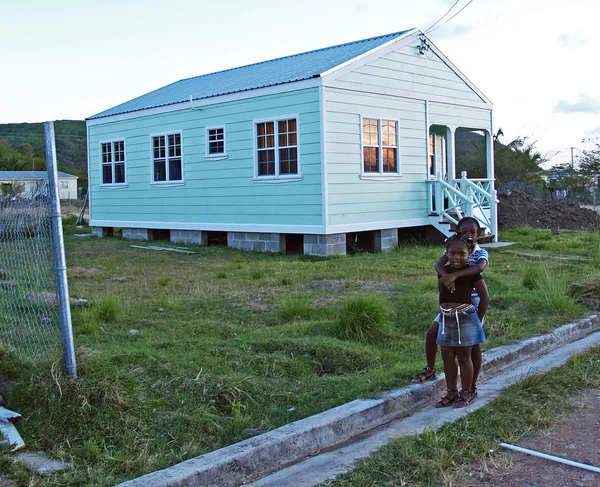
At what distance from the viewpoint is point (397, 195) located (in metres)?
16.8

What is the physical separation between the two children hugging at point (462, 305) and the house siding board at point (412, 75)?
412 inches

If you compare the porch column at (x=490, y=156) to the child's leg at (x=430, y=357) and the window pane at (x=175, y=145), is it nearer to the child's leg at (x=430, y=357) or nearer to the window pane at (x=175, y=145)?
the window pane at (x=175, y=145)

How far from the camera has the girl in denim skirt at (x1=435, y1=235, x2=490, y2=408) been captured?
516 centimetres

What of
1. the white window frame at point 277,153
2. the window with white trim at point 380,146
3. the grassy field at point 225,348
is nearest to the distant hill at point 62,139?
the white window frame at point 277,153

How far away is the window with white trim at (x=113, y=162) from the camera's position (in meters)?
20.7

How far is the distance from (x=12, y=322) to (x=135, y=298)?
2625 millimetres

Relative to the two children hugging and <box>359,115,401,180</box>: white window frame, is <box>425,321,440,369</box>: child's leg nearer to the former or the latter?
the two children hugging

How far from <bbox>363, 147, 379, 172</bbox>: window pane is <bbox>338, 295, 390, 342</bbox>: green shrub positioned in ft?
29.5

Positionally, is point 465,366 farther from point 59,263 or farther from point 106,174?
point 106,174

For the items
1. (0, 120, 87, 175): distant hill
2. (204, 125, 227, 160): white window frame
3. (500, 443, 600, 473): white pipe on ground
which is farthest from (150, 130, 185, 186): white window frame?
(0, 120, 87, 175): distant hill

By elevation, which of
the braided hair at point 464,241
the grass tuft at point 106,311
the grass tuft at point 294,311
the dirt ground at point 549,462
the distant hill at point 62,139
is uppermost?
the distant hill at point 62,139

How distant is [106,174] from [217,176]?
5.75m

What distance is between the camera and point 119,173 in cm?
2092

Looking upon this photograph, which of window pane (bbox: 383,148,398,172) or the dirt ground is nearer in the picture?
the dirt ground
